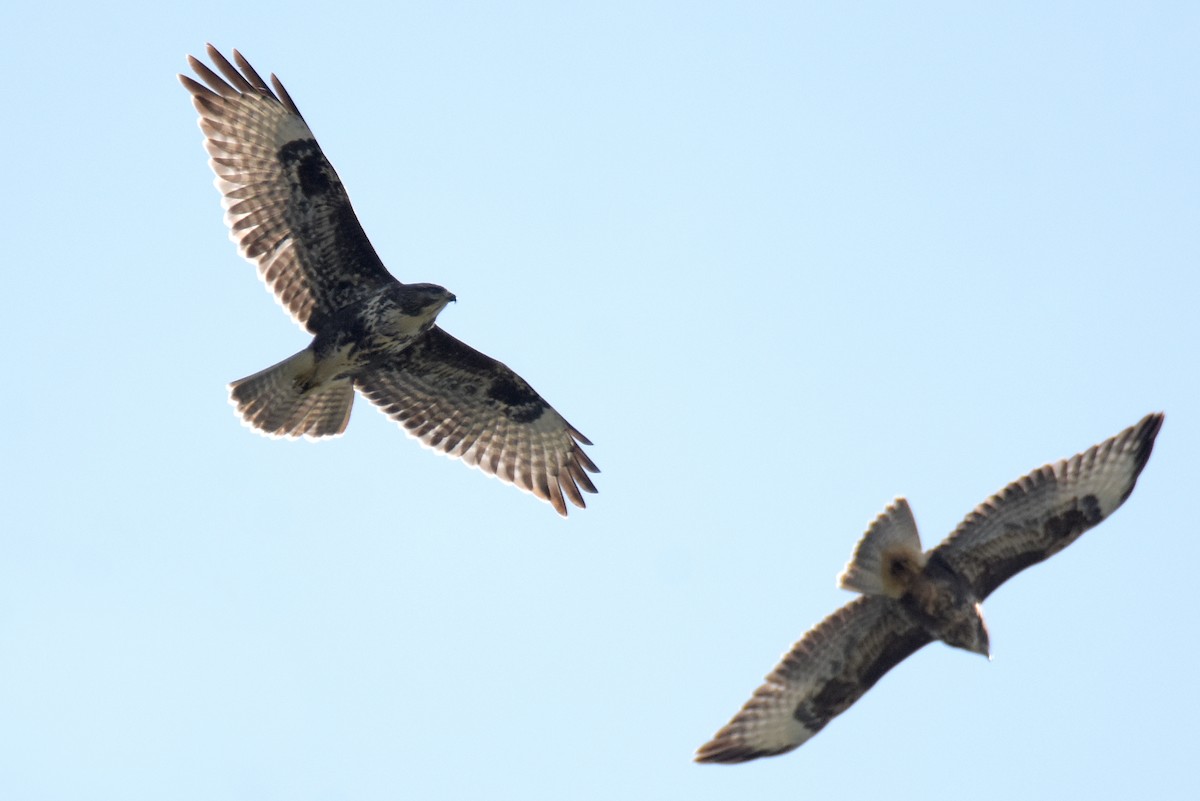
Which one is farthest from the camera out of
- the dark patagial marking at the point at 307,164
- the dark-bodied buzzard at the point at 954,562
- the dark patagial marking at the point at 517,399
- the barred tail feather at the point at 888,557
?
the dark patagial marking at the point at 517,399

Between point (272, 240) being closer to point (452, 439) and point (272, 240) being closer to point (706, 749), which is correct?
point (452, 439)

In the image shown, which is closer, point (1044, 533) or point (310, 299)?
point (1044, 533)

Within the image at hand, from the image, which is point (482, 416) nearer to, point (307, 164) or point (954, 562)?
point (307, 164)

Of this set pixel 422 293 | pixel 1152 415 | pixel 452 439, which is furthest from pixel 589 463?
pixel 1152 415

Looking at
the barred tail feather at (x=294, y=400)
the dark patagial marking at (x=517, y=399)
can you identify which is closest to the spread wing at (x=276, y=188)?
the barred tail feather at (x=294, y=400)

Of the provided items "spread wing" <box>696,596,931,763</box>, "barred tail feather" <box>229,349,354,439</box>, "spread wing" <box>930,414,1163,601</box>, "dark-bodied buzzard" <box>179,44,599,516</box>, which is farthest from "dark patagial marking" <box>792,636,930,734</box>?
"barred tail feather" <box>229,349,354,439</box>

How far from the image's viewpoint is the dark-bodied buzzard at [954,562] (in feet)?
30.6

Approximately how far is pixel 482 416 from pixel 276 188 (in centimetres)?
235

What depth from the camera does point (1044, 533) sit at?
30.9 feet

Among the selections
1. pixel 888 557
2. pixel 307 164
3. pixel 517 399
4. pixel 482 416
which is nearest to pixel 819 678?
pixel 888 557

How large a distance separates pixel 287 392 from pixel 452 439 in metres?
1.51

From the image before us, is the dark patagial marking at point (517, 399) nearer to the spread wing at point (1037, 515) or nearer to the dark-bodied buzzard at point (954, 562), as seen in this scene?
the dark-bodied buzzard at point (954, 562)

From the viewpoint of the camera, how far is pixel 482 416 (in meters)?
11.9

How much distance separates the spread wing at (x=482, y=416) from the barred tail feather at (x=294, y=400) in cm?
36
